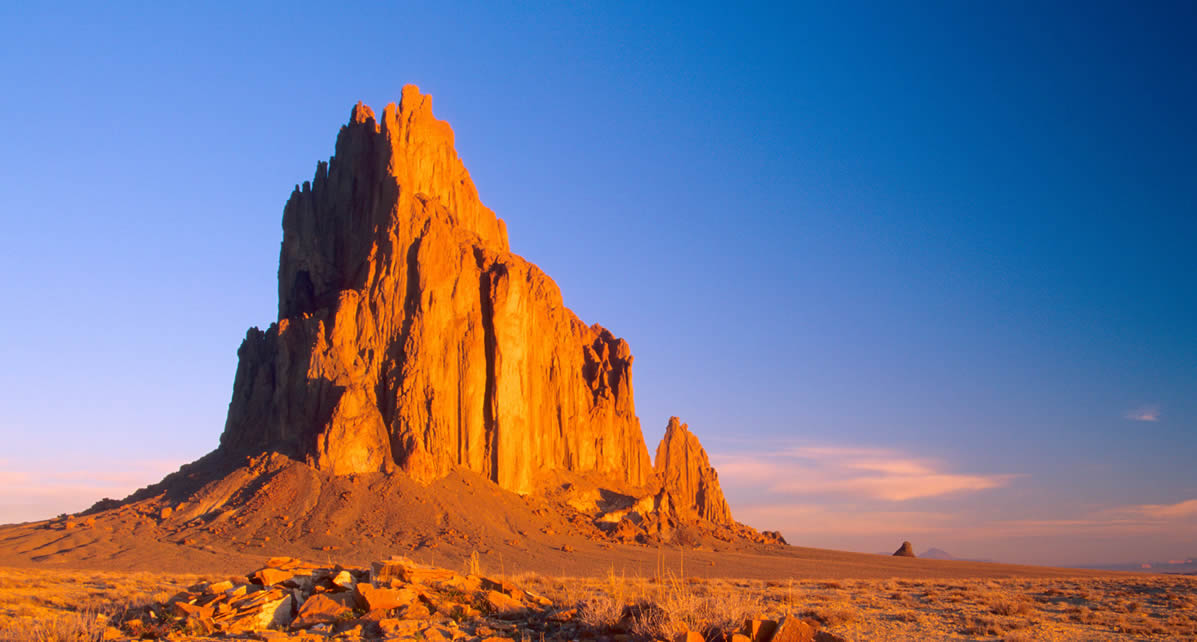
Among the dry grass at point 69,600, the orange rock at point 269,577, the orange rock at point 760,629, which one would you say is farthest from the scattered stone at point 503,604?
the dry grass at point 69,600

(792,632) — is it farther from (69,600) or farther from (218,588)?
(69,600)

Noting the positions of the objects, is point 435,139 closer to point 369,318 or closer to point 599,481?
point 369,318

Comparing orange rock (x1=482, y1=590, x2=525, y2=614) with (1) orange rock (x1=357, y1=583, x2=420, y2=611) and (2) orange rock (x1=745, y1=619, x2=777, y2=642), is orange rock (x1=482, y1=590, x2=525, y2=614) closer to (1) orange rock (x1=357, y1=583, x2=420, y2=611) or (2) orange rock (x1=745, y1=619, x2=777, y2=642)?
(1) orange rock (x1=357, y1=583, x2=420, y2=611)

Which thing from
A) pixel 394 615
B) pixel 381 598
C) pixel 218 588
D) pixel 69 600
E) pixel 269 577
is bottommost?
pixel 69 600

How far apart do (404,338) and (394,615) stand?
5895 centimetres

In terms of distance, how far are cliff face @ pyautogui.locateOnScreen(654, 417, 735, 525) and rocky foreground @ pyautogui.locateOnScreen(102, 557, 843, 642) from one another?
106 meters

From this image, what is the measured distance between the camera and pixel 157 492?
71250mm

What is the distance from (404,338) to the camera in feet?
240

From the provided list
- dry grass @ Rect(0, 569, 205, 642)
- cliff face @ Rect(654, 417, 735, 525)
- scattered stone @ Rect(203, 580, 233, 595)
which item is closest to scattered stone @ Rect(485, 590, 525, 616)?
scattered stone @ Rect(203, 580, 233, 595)

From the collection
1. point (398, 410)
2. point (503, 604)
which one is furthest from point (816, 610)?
point (398, 410)

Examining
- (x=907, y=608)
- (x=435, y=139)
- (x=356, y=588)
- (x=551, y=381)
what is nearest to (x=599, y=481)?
(x=551, y=381)

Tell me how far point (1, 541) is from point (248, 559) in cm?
2534

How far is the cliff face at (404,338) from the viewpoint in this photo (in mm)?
69438

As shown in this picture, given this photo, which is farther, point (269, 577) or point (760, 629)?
point (269, 577)
